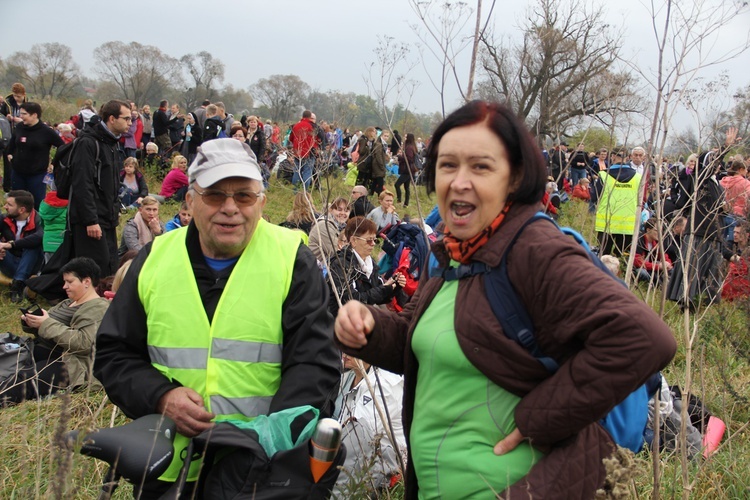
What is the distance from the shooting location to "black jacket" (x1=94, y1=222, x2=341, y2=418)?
2.15 meters

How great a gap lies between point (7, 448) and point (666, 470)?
3.44m

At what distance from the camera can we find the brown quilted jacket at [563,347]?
4.49 feet

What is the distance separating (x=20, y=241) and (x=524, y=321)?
7.14m

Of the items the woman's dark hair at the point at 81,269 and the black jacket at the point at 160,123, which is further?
the black jacket at the point at 160,123

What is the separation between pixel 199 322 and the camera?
216 centimetres

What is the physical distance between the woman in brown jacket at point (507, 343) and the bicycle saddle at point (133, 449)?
2.22ft

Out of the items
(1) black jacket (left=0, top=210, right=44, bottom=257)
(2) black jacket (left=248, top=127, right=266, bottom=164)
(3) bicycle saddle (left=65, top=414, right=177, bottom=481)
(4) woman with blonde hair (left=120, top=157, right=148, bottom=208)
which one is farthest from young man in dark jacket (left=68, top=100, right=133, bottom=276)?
(2) black jacket (left=248, top=127, right=266, bottom=164)

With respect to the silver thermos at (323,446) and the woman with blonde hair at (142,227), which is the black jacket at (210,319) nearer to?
the silver thermos at (323,446)

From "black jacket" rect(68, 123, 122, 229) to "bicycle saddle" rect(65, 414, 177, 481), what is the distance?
14.5 ft

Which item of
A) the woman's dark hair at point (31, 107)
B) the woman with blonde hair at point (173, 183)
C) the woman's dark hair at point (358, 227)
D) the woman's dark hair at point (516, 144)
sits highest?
the woman's dark hair at point (516, 144)

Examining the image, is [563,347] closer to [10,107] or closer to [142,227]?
[142,227]

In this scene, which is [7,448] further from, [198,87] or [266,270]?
[198,87]

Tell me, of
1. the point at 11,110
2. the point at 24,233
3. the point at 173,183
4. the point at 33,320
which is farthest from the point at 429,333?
the point at 11,110

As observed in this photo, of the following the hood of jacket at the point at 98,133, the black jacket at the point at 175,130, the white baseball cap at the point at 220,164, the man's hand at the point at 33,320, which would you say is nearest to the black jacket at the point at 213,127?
the black jacket at the point at 175,130
